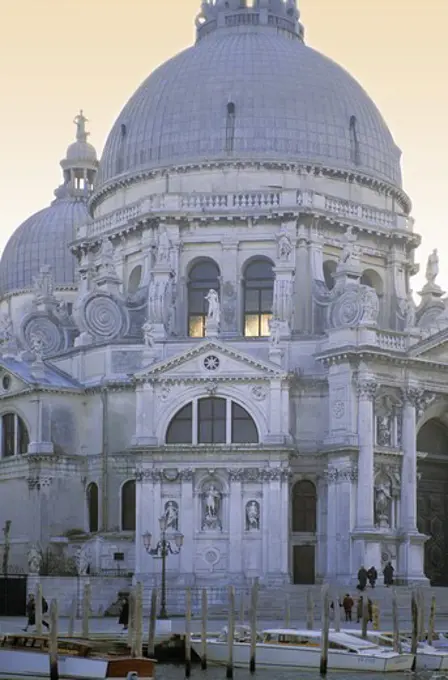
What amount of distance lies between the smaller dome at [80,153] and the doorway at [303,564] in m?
34.8

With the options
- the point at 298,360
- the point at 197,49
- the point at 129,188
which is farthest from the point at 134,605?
the point at 197,49

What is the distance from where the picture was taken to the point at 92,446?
62.1 m

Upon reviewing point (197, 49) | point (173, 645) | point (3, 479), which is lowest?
point (173, 645)

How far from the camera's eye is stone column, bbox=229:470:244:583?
185ft

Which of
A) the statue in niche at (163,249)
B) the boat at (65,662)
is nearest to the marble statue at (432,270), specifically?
the statue in niche at (163,249)

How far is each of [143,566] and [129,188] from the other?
59.0 feet

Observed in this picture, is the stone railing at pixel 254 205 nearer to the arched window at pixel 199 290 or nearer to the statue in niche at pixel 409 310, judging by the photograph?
the arched window at pixel 199 290

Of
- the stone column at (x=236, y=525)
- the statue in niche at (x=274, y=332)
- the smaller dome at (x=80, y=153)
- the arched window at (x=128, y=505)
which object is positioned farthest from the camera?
the smaller dome at (x=80, y=153)

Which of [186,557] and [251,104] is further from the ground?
[251,104]

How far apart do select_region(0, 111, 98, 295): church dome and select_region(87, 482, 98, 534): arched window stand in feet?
67.0

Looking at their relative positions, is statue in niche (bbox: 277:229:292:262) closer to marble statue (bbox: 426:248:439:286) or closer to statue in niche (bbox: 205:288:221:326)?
statue in niche (bbox: 205:288:221:326)

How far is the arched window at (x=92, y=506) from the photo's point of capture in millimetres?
61862

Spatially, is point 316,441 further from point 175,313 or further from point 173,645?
point 173,645

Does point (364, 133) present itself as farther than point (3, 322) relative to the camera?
No
